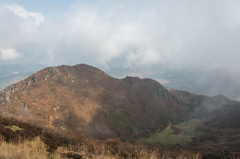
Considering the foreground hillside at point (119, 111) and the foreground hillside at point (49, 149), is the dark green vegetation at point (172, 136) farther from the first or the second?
the foreground hillside at point (49, 149)

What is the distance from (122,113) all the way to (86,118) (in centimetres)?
1533

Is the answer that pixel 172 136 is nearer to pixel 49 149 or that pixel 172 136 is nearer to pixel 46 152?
pixel 49 149

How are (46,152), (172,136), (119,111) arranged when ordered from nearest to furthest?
1. (46,152)
2. (172,136)
3. (119,111)

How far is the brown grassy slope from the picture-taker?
31.0 m

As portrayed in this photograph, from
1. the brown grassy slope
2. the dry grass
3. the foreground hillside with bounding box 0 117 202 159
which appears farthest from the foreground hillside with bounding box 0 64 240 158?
the dry grass

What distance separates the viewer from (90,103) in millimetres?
42469

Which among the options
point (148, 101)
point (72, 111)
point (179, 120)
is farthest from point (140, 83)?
point (72, 111)

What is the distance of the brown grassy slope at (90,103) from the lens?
3105 cm

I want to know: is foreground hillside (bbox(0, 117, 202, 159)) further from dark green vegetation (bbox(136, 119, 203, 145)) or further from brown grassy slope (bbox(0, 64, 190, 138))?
dark green vegetation (bbox(136, 119, 203, 145))

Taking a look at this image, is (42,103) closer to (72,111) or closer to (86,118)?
(72,111)

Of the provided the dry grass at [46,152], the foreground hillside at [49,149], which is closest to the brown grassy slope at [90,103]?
the foreground hillside at [49,149]

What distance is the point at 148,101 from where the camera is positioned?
57812 millimetres

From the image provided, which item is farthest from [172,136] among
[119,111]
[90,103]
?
[90,103]

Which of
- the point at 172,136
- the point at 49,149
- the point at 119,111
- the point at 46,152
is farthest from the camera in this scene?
the point at 119,111
